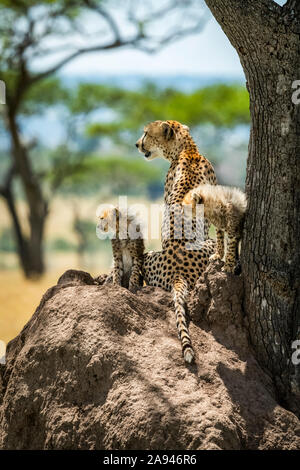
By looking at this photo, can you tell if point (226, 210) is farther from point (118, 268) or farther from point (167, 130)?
point (167, 130)

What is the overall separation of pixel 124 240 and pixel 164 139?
828mm

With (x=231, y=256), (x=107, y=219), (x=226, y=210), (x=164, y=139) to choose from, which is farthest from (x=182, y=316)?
(x=164, y=139)

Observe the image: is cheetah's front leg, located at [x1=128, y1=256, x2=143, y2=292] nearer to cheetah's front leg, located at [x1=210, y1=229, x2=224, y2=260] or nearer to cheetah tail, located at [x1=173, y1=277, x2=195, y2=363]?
cheetah tail, located at [x1=173, y1=277, x2=195, y2=363]

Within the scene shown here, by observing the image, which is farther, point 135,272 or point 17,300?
point 17,300

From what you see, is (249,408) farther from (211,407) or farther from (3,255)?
(3,255)

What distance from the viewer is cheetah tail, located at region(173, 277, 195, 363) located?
12.0 ft

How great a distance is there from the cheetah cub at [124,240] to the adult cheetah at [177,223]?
96 millimetres

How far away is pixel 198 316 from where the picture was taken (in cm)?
399

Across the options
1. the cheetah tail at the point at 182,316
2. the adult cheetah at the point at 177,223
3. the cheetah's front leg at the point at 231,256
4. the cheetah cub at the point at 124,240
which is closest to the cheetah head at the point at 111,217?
the cheetah cub at the point at 124,240

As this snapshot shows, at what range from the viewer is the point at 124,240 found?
16.0ft

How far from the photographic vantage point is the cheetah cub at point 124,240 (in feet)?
15.9

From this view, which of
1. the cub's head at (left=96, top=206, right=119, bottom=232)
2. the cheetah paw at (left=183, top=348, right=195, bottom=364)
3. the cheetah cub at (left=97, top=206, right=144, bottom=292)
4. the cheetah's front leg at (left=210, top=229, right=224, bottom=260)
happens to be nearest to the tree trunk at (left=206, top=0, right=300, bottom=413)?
the cheetah's front leg at (left=210, top=229, right=224, bottom=260)

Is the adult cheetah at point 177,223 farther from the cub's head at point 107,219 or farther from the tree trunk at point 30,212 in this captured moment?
the tree trunk at point 30,212
